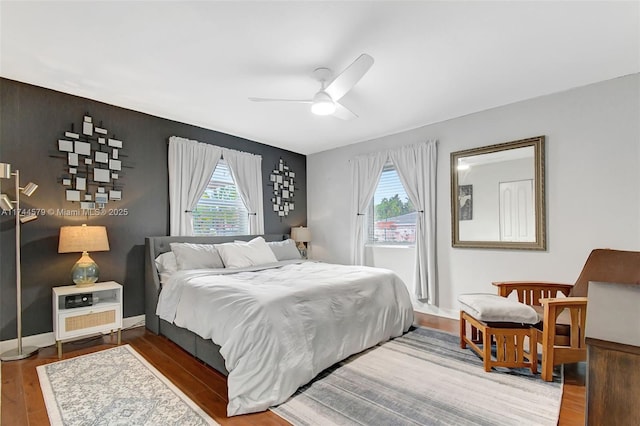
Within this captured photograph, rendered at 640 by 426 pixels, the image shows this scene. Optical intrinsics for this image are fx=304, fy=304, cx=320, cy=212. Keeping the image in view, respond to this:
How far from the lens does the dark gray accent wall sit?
2.89 meters

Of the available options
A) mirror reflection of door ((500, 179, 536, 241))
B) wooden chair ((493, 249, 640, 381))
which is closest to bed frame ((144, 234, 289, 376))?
wooden chair ((493, 249, 640, 381))

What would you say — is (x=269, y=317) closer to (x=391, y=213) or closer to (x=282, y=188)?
(x=391, y=213)

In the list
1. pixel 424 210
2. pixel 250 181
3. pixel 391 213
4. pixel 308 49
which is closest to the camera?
pixel 308 49

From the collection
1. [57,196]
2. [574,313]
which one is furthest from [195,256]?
[574,313]

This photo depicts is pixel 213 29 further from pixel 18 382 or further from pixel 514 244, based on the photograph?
pixel 514 244

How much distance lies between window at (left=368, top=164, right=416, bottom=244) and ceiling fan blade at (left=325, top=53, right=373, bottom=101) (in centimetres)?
230

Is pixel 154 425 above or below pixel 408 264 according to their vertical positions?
below

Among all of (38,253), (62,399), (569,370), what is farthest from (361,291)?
(38,253)

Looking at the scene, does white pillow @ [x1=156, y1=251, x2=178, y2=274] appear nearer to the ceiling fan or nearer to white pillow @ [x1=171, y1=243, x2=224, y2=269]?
white pillow @ [x1=171, y1=243, x2=224, y2=269]

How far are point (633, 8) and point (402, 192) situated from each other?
2956mm

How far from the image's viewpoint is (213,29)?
221 cm

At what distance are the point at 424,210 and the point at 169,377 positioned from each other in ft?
11.4

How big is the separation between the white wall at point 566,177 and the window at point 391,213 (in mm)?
528

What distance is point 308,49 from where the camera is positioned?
2428mm
